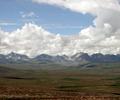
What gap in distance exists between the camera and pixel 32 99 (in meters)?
91.8

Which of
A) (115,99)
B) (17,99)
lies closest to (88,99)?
(115,99)

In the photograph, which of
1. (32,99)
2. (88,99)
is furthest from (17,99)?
(88,99)

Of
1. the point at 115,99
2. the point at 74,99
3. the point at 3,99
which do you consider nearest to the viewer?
the point at 3,99

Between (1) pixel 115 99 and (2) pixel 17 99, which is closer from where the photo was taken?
(2) pixel 17 99

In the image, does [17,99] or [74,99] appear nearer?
[17,99]

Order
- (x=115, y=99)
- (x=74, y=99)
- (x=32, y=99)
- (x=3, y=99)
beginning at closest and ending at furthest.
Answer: (x=3, y=99), (x=32, y=99), (x=74, y=99), (x=115, y=99)

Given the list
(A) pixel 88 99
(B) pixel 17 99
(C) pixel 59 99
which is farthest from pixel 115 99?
(B) pixel 17 99

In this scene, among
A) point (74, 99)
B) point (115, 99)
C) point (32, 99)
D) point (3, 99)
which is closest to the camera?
point (3, 99)

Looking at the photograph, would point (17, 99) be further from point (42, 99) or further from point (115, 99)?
point (115, 99)

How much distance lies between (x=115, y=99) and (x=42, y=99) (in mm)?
29394

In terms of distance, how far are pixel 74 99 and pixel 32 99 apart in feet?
47.7

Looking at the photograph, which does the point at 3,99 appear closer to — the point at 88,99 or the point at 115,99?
the point at 88,99

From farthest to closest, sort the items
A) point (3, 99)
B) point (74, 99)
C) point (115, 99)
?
1. point (115, 99)
2. point (74, 99)
3. point (3, 99)

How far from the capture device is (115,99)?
109 meters
